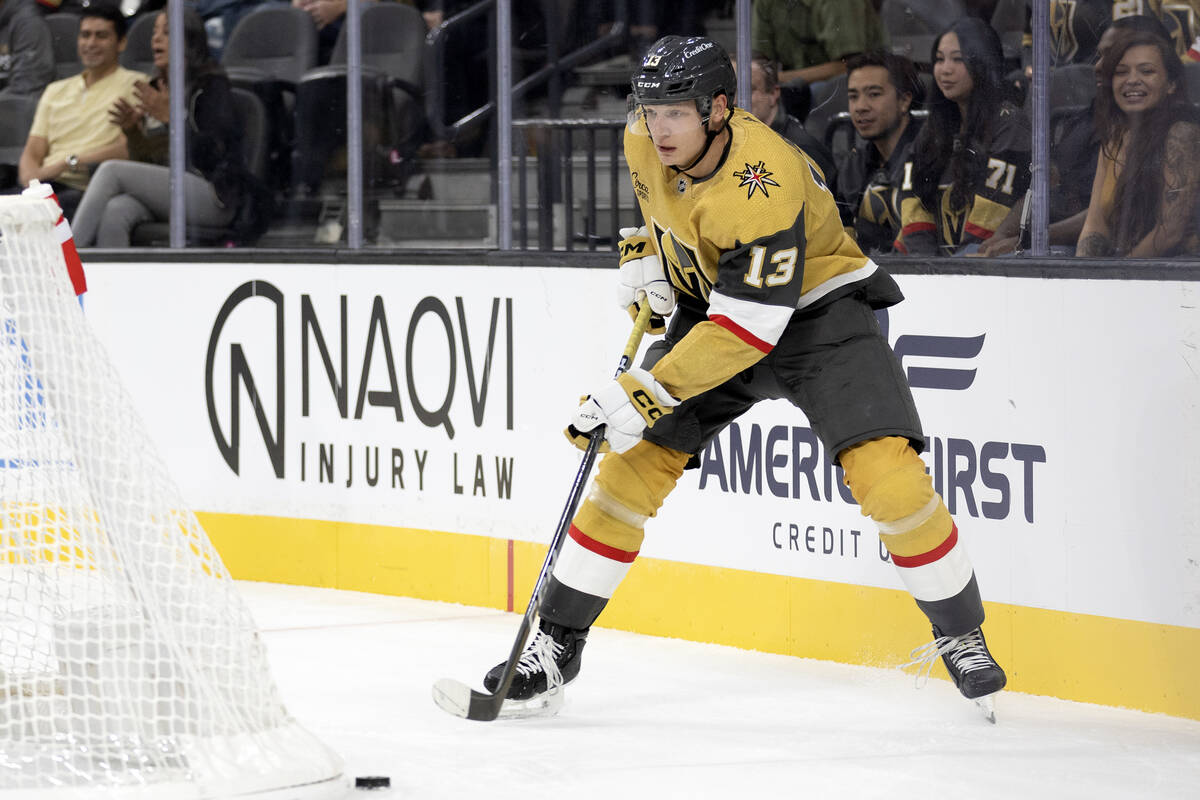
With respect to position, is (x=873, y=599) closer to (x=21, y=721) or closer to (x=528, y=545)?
(x=528, y=545)

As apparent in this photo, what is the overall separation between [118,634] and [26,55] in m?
3.28

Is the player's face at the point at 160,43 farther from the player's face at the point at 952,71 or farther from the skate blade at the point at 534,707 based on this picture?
the skate blade at the point at 534,707

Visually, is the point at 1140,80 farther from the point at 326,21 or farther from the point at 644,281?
the point at 326,21

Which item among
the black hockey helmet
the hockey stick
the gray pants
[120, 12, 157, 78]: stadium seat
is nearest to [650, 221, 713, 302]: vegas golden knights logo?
the hockey stick

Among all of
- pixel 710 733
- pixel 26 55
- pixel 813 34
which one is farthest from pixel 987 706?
pixel 26 55

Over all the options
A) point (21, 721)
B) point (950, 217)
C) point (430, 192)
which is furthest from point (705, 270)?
point (430, 192)

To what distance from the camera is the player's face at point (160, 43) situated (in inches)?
209

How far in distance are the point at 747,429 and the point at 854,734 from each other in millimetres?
985

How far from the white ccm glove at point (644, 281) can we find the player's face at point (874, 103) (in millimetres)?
790

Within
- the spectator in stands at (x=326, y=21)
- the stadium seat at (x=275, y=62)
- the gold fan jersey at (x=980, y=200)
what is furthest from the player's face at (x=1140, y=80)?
the stadium seat at (x=275, y=62)

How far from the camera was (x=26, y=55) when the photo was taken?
18.4 ft

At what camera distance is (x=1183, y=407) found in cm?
334

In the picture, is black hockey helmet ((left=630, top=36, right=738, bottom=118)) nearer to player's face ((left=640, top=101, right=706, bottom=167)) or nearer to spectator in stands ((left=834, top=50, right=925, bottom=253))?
player's face ((left=640, top=101, right=706, bottom=167))

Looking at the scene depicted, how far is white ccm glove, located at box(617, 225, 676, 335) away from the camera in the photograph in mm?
3434
